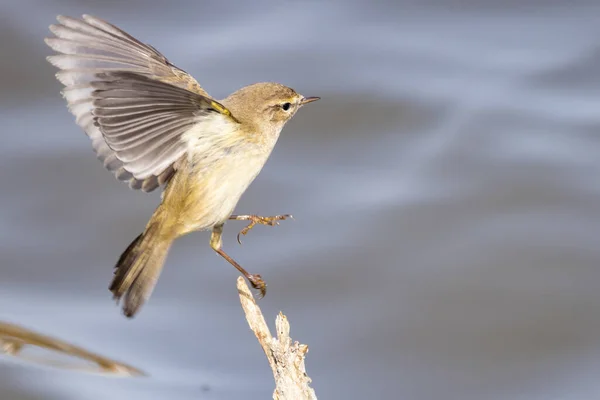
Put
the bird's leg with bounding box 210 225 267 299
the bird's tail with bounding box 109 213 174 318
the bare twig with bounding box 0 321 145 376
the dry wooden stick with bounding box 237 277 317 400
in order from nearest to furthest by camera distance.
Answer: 1. the dry wooden stick with bounding box 237 277 317 400
2. the bird's tail with bounding box 109 213 174 318
3. the bird's leg with bounding box 210 225 267 299
4. the bare twig with bounding box 0 321 145 376

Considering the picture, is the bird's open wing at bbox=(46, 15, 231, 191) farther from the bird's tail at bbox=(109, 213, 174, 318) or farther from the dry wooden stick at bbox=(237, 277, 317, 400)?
the dry wooden stick at bbox=(237, 277, 317, 400)

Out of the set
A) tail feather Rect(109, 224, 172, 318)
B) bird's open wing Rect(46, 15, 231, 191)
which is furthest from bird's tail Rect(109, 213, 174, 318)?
bird's open wing Rect(46, 15, 231, 191)

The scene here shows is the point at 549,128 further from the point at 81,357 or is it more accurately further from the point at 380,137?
the point at 81,357

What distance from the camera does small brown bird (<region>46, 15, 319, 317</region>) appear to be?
425 centimetres

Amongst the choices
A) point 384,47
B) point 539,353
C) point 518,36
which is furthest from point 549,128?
point 539,353

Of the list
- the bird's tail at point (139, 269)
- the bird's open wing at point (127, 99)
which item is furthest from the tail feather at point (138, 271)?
the bird's open wing at point (127, 99)

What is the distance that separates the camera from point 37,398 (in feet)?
20.5

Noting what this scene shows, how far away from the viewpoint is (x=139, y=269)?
4.48m

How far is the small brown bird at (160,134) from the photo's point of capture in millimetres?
4246

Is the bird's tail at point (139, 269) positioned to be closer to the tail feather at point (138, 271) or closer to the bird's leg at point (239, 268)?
the tail feather at point (138, 271)

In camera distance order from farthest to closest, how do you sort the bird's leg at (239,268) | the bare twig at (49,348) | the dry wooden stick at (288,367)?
the bare twig at (49,348), the bird's leg at (239,268), the dry wooden stick at (288,367)

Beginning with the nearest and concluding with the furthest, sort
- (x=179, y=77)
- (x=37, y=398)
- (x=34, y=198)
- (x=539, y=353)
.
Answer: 1. (x=179, y=77)
2. (x=37, y=398)
3. (x=539, y=353)
4. (x=34, y=198)

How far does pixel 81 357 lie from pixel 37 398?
329 mm

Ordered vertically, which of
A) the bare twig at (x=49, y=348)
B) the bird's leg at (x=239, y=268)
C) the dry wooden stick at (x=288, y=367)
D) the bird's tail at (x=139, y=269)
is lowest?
the dry wooden stick at (x=288, y=367)
